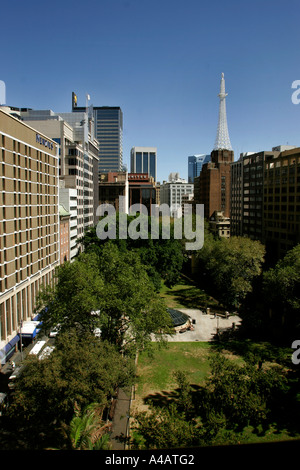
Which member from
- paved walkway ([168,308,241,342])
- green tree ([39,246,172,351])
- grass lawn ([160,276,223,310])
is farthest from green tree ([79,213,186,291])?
green tree ([39,246,172,351])

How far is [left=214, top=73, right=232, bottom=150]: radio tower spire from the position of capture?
14700 cm

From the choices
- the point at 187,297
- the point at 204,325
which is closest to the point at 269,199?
the point at 187,297

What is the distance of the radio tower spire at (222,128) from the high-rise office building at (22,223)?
105754mm

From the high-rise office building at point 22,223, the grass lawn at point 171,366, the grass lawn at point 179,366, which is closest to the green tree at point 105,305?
the grass lawn at point 171,366

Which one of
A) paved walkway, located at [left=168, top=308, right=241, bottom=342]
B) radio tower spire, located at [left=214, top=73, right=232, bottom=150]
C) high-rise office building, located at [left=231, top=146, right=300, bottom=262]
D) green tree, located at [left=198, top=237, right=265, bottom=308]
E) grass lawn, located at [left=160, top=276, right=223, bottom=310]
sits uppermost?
radio tower spire, located at [left=214, top=73, right=232, bottom=150]

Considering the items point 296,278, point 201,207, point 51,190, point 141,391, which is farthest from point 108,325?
point 201,207

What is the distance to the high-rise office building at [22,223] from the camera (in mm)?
35969

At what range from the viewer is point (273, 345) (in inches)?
1464

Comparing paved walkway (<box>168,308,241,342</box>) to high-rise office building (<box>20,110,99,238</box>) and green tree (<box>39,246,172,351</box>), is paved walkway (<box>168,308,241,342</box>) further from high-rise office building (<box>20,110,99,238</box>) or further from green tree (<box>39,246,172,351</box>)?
high-rise office building (<box>20,110,99,238</box>)

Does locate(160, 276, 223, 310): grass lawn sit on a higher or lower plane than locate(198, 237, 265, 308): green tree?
lower

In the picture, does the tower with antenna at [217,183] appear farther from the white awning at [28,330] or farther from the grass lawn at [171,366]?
the white awning at [28,330]

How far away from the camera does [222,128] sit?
153 m

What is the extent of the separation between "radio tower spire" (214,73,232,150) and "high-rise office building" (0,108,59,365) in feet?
347

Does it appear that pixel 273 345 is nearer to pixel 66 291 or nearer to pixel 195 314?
pixel 195 314
